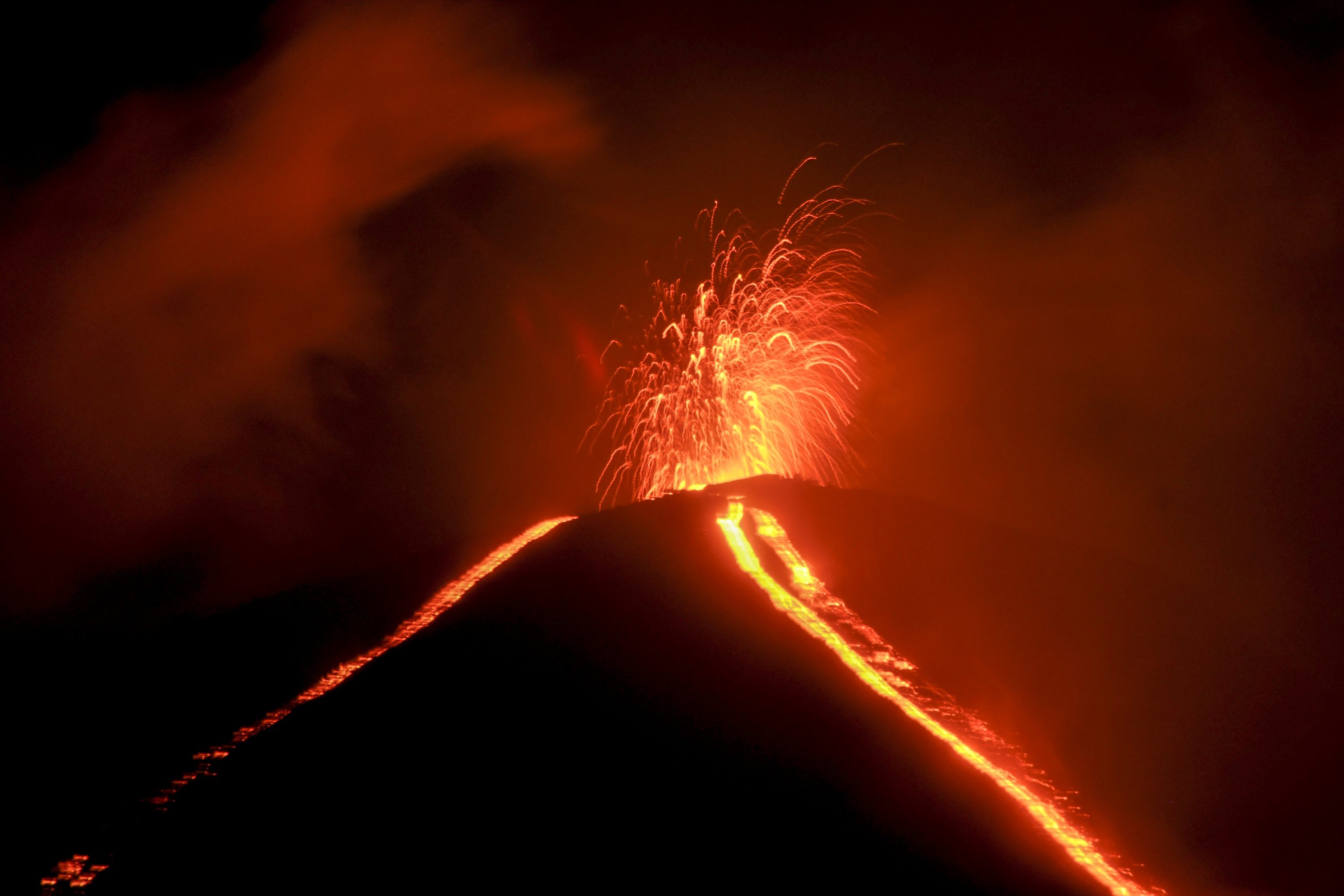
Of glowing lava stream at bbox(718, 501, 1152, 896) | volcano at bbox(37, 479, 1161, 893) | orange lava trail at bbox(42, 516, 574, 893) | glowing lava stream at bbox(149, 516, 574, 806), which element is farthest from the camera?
glowing lava stream at bbox(149, 516, 574, 806)

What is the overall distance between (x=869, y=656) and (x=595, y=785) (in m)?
5.67

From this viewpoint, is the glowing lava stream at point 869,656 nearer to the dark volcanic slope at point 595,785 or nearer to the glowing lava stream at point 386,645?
the dark volcanic slope at point 595,785

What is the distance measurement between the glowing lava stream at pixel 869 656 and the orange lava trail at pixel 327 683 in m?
4.81

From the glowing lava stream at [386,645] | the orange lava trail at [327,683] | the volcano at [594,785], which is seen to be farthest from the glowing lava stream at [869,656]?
the orange lava trail at [327,683]

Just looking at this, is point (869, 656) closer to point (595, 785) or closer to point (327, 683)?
point (595, 785)

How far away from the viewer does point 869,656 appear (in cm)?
1551

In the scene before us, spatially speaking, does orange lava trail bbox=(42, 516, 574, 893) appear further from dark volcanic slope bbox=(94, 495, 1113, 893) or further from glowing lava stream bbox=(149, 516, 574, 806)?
dark volcanic slope bbox=(94, 495, 1113, 893)

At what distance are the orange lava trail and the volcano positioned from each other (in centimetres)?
19

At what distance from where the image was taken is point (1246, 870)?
13062 mm

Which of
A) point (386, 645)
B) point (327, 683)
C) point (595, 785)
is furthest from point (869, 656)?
point (327, 683)

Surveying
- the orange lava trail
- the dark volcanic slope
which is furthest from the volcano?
the orange lava trail

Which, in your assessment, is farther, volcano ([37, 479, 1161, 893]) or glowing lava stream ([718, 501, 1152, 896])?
glowing lava stream ([718, 501, 1152, 896])

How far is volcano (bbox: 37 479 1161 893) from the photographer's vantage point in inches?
401

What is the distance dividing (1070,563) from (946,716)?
8954 mm
